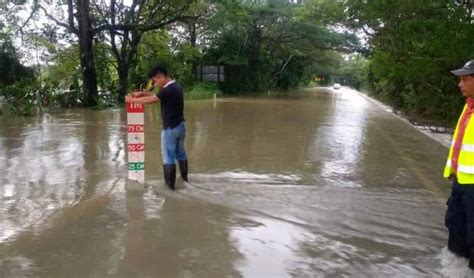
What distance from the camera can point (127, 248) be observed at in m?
4.48

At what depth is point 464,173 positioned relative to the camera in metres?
3.82

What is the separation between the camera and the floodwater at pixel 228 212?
423 centimetres

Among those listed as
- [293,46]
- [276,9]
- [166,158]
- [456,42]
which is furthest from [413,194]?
[293,46]

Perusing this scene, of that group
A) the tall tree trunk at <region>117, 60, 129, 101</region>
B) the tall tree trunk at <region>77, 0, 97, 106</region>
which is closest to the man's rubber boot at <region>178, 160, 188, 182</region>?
the tall tree trunk at <region>77, 0, 97, 106</region>

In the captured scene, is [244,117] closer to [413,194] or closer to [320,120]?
[320,120]

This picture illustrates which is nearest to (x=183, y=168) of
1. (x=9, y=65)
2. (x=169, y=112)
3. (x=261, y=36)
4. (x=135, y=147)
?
(x=135, y=147)

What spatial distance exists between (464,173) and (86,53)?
2042 cm

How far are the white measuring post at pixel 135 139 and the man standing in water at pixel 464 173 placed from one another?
3.89 m

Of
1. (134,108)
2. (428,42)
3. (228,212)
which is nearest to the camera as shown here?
(228,212)

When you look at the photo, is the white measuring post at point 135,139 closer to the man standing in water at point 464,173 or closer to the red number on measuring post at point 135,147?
the red number on measuring post at point 135,147

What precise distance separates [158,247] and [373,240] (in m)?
2.05

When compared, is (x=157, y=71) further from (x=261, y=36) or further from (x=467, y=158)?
(x=261, y=36)

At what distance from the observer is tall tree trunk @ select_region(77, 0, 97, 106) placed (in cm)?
2161

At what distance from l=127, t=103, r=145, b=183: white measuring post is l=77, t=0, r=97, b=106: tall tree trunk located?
1575cm
